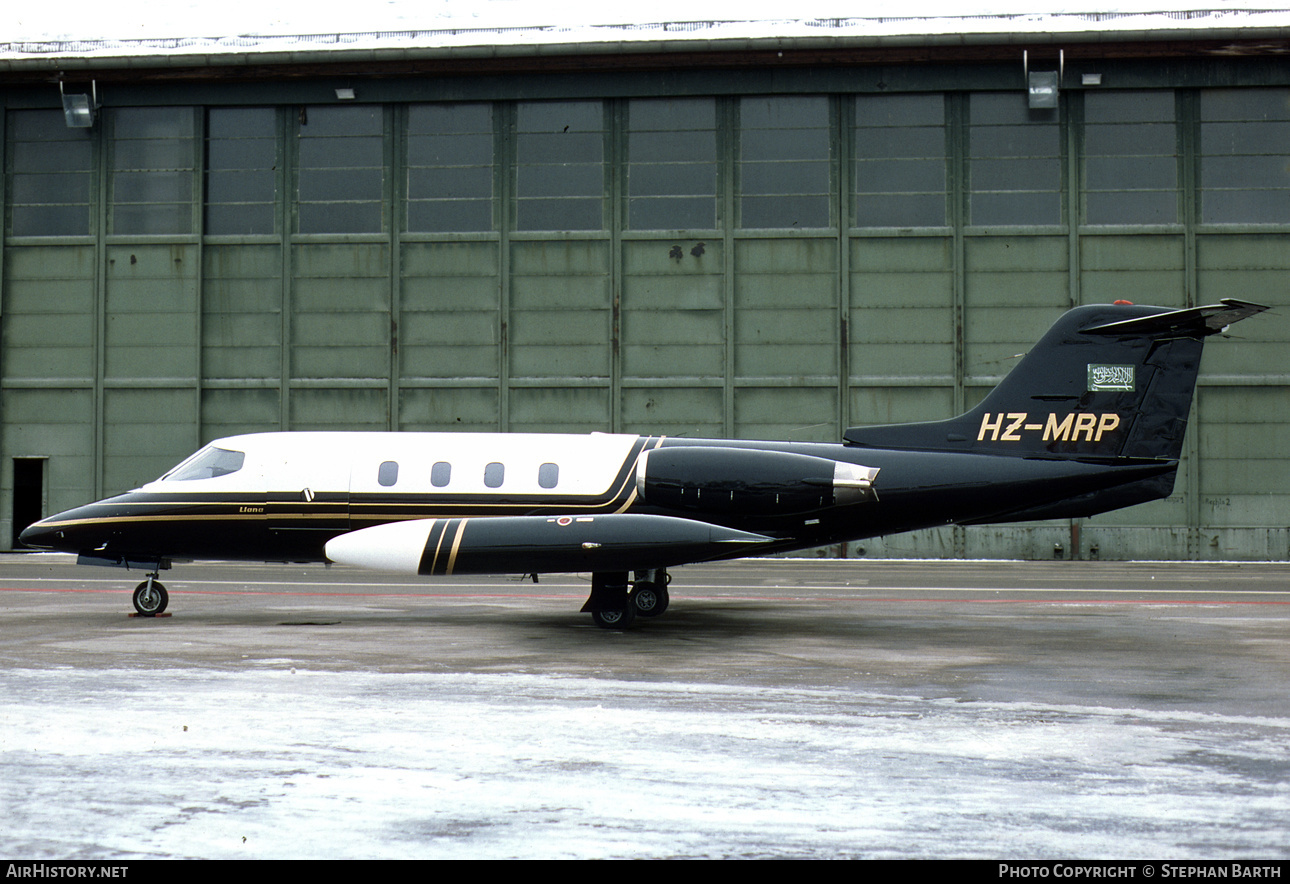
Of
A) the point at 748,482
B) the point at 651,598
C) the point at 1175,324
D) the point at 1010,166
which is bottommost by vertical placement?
the point at 651,598

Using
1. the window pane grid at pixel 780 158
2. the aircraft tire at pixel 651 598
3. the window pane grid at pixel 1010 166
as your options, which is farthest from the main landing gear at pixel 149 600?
the window pane grid at pixel 1010 166

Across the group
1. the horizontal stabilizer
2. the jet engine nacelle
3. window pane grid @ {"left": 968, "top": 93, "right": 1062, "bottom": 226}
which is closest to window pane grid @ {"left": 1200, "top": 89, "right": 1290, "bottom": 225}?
window pane grid @ {"left": 968, "top": 93, "right": 1062, "bottom": 226}

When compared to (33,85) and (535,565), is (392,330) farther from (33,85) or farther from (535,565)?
(535,565)

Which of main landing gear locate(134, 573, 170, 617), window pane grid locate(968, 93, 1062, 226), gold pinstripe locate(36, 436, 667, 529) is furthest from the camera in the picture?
window pane grid locate(968, 93, 1062, 226)

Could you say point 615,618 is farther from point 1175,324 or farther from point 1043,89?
point 1043,89

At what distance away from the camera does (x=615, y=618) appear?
15.1m

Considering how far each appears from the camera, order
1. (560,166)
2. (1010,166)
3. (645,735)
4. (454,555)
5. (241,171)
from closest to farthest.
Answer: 1. (645,735)
2. (454,555)
3. (1010,166)
4. (560,166)
5. (241,171)

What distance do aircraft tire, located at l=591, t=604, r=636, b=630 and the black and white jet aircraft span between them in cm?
3

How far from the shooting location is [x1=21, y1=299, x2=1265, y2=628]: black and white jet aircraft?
15336 millimetres

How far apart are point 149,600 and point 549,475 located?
6005 mm

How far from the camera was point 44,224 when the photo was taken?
3506 cm

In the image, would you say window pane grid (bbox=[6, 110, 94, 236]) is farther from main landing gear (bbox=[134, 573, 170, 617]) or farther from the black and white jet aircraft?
main landing gear (bbox=[134, 573, 170, 617])

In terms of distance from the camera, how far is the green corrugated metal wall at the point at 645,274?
32.2 meters

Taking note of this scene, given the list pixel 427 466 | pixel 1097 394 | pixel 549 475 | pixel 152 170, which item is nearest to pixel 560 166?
pixel 152 170
